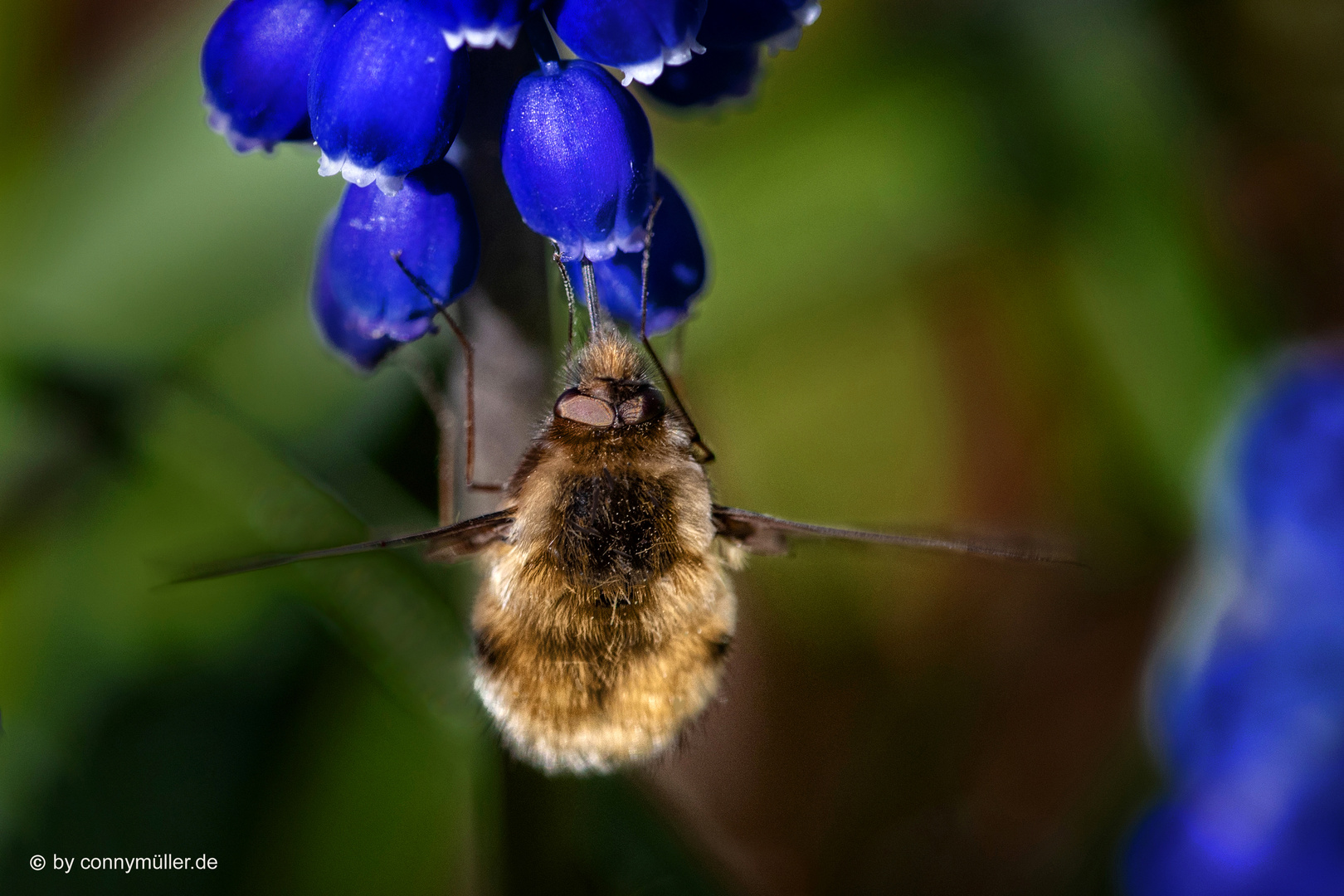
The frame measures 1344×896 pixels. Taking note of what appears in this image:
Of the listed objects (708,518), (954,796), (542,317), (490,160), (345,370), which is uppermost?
(490,160)

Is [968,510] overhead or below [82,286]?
below

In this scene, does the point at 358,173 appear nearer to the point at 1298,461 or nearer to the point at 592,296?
the point at 592,296

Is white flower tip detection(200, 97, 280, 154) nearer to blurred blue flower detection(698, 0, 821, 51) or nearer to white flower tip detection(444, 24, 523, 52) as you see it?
white flower tip detection(444, 24, 523, 52)

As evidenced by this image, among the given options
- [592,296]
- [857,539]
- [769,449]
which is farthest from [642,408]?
[769,449]

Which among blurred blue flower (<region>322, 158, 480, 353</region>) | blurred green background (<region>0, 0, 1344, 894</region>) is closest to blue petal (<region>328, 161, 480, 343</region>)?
blurred blue flower (<region>322, 158, 480, 353</region>)

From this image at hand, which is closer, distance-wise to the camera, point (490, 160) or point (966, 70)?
point (490, 160)

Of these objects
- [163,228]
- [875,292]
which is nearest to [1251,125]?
[875,292]

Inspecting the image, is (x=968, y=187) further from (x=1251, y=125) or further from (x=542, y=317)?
(x=542, y=317)
